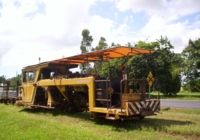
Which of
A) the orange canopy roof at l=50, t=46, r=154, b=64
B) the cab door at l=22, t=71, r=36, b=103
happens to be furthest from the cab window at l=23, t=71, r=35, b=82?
the orange canopy roof at l=50, t=46, r=154, b=64

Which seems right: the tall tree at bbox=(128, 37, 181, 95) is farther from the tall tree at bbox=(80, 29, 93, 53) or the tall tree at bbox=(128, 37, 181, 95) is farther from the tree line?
the tall tree at bbox=(80, 29, 93, 53)

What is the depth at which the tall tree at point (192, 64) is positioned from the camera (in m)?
49.2

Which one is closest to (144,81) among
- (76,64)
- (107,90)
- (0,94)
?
(107,90)

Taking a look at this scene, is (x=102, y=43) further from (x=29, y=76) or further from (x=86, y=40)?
(x=29, y=76)

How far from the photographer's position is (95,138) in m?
11.7

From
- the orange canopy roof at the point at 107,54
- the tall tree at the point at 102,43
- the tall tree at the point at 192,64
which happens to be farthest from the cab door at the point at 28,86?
the tall tree at the point at 102,43

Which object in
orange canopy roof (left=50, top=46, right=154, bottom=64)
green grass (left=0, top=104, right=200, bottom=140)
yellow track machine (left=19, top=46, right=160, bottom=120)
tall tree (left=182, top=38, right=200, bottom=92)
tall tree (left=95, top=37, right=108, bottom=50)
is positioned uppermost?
tall tree (left=95, top=37, right=108, bottom=50)

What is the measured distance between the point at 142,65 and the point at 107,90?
32.1 m

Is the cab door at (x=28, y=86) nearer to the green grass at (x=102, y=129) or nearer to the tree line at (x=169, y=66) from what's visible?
the green grass at (x=102, y=129)

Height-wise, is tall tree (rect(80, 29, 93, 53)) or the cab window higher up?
tall tree (rect(80, 29, 93, 53))

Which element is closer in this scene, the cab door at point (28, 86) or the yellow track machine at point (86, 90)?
the yellow track machine at point (86, 90)

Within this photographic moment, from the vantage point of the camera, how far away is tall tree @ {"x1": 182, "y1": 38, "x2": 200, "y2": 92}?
49188 millimetres

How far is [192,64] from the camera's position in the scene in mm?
49188

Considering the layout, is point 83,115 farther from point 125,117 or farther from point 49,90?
point 125,117
